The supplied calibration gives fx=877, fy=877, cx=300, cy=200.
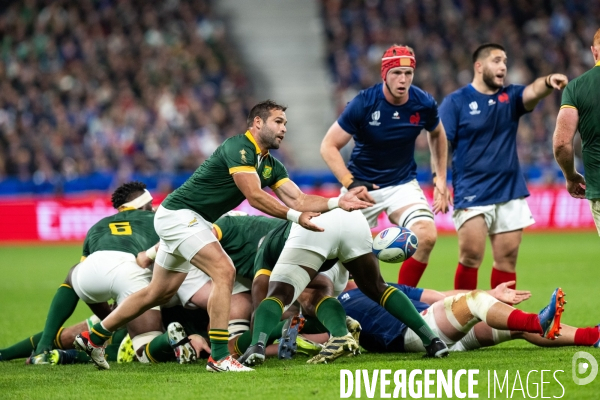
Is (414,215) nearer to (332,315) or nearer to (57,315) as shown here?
(332,315)

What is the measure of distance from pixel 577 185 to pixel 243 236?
2.70m

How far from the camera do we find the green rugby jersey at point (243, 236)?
23.7 ft

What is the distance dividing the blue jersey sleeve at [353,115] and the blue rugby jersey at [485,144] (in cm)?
97

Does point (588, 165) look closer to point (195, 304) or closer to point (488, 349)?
point (488, 349)

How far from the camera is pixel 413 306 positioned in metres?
6.22

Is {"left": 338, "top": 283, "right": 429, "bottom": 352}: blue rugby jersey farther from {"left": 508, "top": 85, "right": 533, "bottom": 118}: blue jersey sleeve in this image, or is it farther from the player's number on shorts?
{"left": 508, "top": 85, "right": 533, "bottom": 118}: blue jersey sleeve

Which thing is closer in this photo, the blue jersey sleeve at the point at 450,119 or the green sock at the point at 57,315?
the green sock at the point at 57,315

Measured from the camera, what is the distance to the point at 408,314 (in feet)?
20.3

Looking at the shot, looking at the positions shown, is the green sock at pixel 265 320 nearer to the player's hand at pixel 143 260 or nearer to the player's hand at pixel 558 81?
the player's hand at pixel 143 260

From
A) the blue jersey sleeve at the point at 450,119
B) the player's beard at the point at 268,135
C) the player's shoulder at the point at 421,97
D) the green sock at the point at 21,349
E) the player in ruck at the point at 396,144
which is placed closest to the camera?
the player's beard at the point at 268,135

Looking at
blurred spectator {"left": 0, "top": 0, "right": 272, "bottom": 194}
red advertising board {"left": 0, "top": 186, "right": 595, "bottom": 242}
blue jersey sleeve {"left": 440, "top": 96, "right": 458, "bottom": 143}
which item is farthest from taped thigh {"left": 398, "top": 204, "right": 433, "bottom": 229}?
blurred spectator {"left": 0, "top": 0, "right": 272, "bottom": 194}

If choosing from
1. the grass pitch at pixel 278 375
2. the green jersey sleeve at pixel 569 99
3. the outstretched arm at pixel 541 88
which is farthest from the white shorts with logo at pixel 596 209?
the outstretched arm at pixel 541 88

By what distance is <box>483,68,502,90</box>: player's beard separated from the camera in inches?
333

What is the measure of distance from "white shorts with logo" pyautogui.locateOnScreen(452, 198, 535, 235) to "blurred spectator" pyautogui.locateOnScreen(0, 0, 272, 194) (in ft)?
42.7
